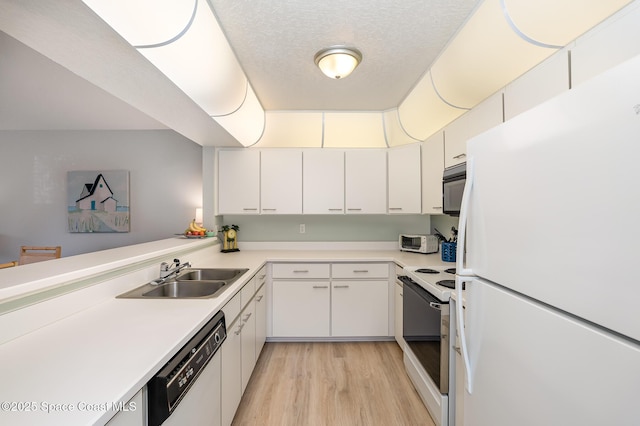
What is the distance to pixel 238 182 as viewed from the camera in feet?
9.80

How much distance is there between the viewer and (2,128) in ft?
11.9

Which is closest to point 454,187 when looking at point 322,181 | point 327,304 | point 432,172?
point 432,172

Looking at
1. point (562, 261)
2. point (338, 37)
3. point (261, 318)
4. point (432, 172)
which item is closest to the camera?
point (562, 261)

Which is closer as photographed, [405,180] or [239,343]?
[239,343]

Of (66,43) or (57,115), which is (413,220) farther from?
(57,115)

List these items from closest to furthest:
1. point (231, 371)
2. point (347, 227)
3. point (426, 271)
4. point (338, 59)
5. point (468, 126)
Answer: point (231, 371) → point (338, 59) → point (468, 126) → point (426, 271) → point (347, 227)

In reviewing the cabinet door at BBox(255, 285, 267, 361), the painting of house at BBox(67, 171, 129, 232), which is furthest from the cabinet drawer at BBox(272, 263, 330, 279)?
the painting of house at BBox(67, 171, 129, 232)

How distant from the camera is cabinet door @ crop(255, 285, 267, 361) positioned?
2293 millimetres

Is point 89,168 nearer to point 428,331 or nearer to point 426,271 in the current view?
point 426,271

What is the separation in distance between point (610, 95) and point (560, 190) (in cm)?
23

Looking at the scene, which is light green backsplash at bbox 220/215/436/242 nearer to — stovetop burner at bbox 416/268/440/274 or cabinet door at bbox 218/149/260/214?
cabinet door at bbox 218/149/260/214

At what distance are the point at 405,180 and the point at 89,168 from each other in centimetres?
420

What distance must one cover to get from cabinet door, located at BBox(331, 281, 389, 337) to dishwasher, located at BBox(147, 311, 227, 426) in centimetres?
149

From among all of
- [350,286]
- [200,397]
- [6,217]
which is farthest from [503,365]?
[6,217]
